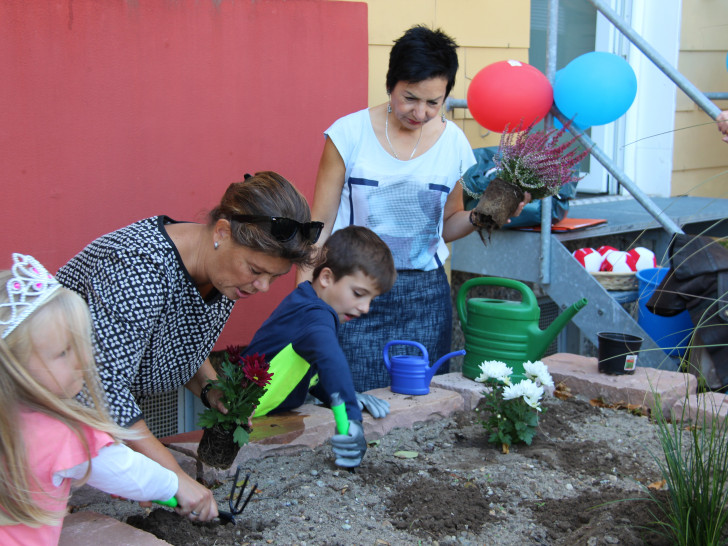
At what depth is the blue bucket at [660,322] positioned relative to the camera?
4023 mm

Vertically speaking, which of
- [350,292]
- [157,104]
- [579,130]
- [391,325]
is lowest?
[391,325]

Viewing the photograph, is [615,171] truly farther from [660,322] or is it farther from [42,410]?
[42,410]

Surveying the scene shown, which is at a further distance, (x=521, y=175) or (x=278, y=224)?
(x=521, y=175)

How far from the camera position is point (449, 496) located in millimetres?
2412

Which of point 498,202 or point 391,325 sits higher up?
point 498,202

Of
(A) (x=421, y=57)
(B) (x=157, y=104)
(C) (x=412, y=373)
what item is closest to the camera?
(A) (x=421, y=57)

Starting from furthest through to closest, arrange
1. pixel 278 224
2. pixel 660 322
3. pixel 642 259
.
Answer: pixel 642 259, pixel 660 322, pixel 278 224

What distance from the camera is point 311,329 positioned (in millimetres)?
2559

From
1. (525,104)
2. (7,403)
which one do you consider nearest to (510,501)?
(7,403)

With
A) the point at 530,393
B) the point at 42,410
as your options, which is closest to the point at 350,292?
the point at 530,393

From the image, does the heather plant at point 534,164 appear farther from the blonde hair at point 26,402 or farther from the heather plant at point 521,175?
the blonde hair at point 26,402

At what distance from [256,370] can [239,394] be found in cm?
9

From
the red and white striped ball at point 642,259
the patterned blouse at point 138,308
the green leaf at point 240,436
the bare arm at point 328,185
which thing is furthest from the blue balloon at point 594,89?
the green leaf at point 240,436

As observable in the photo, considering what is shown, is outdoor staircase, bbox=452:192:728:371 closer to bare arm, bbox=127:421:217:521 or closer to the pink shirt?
bare arm, bbox=127:421:217:521
